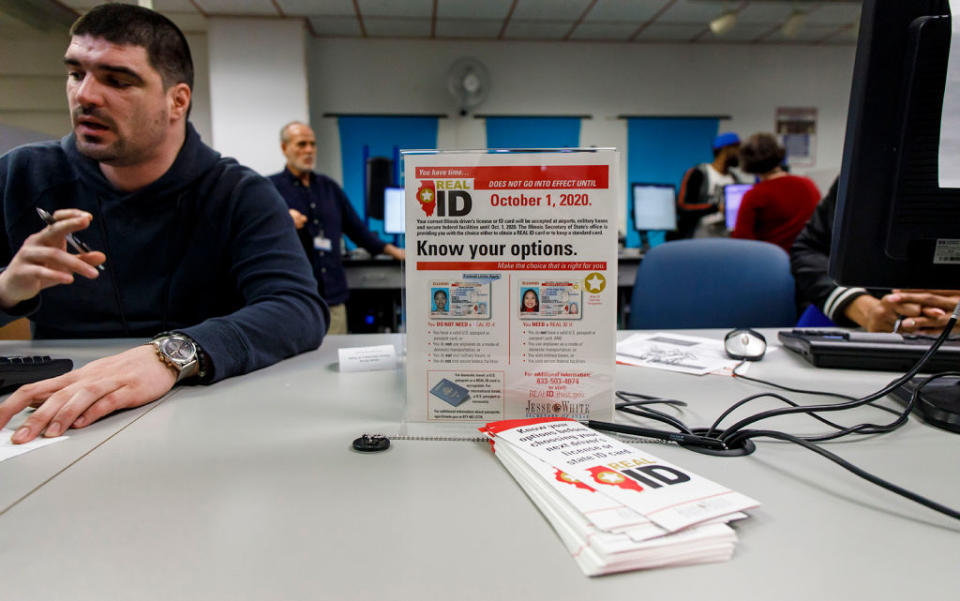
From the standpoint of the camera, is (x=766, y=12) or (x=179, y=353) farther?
(x=766, y=12)

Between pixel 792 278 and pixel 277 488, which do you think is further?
pixel 792 278

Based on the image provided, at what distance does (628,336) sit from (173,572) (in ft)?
3.36

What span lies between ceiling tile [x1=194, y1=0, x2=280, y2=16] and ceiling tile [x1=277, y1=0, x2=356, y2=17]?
11cm

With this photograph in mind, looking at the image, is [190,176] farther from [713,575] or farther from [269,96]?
[269,96]

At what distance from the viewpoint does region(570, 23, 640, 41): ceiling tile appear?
15.8 ft

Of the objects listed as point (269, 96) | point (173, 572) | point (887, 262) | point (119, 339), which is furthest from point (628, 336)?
point (269, 96)

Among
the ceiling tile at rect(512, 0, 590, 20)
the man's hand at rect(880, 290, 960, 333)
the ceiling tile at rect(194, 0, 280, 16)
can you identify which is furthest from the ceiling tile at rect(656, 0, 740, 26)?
the man's hand at rect(880, 290, 960, 333)

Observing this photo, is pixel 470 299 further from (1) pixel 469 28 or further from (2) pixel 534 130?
(2) pixel 534 130

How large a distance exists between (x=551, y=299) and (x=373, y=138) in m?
4.94

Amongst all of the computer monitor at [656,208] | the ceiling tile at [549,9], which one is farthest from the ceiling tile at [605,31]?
the computer monitor at [656,208]

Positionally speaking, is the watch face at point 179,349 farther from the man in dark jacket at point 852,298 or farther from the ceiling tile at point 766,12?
the ceiling tile at point 766,12

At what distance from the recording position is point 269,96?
4.55m

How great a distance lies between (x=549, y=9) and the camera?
443cm

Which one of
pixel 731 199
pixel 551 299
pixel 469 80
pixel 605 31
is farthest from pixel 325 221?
pixel 605 31
